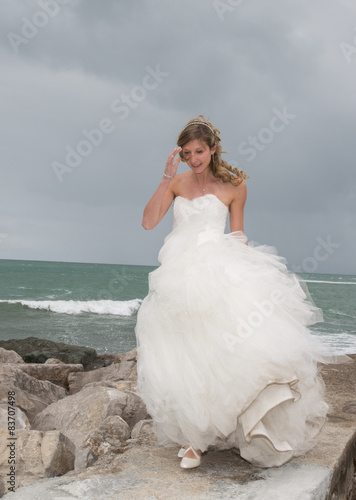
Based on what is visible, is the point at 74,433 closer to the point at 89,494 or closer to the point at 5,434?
the point at 5,434

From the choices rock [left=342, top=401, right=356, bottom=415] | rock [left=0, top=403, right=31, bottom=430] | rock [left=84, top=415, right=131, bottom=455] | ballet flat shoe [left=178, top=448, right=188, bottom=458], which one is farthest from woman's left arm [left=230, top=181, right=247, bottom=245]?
rock [left=0, top=403, right=31, bottom=430]

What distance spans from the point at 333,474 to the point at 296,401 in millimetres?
591

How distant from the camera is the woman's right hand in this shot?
3.45m

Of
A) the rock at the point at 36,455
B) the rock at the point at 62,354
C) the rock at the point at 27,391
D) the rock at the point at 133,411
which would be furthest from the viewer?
the rock at the point at 62,354

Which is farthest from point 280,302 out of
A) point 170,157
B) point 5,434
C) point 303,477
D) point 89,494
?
point 5,434

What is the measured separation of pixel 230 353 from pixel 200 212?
3.77ft

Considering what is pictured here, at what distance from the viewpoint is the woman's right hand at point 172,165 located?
11.3 ft

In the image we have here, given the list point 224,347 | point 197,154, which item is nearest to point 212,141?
point 197,154

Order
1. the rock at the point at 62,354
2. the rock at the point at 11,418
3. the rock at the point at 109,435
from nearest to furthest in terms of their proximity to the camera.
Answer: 1. the rock at the point at 109,435
2. the rock at the point at 11,418
3. the rock at the point at 62,354

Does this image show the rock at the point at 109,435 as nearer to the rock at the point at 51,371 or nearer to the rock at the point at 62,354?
the rock at the point at 51,371

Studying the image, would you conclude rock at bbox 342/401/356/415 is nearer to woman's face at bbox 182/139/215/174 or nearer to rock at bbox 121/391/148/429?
rock at bbox 121/391/148/429

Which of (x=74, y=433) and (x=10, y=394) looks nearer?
(x=74, y=433)

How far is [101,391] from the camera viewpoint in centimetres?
466

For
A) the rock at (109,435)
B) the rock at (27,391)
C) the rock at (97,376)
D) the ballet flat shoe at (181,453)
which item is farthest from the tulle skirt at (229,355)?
the rock at (97,376)
